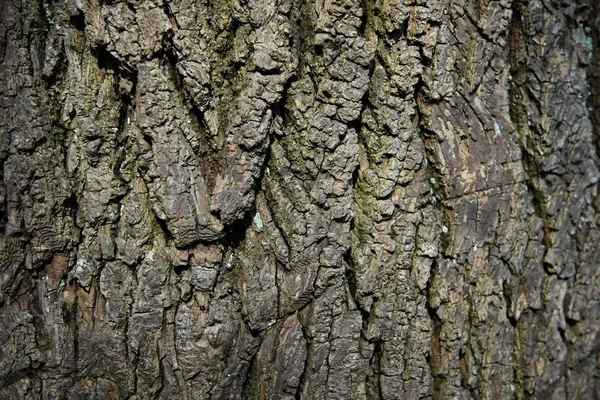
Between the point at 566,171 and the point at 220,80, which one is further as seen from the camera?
the point at 566,171

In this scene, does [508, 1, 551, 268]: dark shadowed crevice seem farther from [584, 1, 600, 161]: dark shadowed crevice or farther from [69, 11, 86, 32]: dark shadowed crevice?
[69, 11, 86, 32]: dark shadowed crevice

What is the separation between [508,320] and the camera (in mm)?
2303

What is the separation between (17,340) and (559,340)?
195 cm

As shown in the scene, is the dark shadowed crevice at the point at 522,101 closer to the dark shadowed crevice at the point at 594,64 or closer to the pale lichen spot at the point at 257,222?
the dark shadowed crevice at the point at 594,64

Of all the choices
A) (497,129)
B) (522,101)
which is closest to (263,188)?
(497,129)

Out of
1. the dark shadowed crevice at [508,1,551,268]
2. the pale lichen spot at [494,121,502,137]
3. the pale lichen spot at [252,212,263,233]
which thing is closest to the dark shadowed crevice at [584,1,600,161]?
Result: the dark shadowed crevice at [508,1,551,268]

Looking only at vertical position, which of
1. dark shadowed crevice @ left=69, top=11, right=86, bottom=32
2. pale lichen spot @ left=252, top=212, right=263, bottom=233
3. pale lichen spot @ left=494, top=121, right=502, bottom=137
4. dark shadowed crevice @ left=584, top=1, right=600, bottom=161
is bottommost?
pale lichen spot @ left=252, top=212, right=263, bottom=233

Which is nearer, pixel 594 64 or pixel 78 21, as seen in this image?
pixel 78 21

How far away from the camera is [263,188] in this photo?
1.95 metres

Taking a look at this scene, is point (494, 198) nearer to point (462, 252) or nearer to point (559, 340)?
point (462, 252)

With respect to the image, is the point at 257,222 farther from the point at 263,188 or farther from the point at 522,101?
the point at 522,101

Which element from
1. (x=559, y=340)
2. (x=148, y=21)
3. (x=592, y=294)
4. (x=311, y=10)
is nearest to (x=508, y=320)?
(x=559, y=340)

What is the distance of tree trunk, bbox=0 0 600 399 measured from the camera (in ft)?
5.97

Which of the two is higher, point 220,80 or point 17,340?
point 220,80
